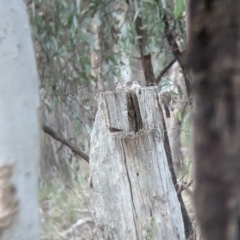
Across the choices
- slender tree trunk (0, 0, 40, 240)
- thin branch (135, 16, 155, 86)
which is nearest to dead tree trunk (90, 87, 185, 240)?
slender tree trunk (0, 0, 40, 240)

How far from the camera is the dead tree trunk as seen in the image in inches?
68.9

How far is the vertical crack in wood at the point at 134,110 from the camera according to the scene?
179cm

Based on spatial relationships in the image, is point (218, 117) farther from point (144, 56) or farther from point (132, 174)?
point (144, 56)

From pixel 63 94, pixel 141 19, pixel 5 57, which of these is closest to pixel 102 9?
pixel 141 19

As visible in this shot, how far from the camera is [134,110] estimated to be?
1.79 m

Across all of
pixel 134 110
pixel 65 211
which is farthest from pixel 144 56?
pixel 134 110

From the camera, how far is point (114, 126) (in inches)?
70.0

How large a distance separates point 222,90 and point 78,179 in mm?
3331

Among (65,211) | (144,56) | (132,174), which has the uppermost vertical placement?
(144,56)

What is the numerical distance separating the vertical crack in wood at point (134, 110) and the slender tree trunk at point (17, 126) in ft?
2.82

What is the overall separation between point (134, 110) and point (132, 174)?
20cm

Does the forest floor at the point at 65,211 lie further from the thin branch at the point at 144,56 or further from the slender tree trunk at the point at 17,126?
the slender tree trunk at the point at 17,126

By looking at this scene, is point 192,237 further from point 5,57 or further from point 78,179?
point 78,179

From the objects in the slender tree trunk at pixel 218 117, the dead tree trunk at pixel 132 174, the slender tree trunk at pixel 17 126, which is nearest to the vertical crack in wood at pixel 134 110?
the dead tree trunk at pixel 132 174
